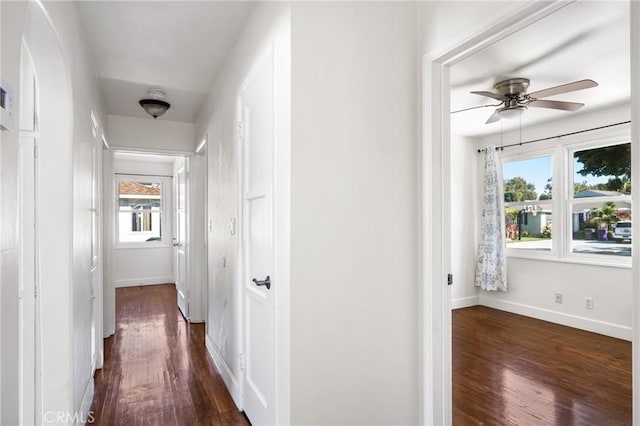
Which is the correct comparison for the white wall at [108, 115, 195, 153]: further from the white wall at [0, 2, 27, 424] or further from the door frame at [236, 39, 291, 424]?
the white wall at [0, 2, 27, 424]

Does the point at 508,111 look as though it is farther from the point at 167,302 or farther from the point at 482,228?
the point at 167,302

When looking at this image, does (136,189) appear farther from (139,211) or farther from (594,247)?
(594,247)

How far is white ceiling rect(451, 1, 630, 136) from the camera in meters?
2.32

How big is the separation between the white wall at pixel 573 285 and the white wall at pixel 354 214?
3.40 meters

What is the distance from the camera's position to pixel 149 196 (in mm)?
7082

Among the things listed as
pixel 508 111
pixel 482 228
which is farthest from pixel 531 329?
pixel 508 111

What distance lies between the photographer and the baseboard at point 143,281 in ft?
22.3

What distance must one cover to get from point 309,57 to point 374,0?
48 cm

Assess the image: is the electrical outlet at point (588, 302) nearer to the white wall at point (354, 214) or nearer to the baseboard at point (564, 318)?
the baseboard at point (564, 318)

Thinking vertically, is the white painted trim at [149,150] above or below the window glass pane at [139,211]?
above

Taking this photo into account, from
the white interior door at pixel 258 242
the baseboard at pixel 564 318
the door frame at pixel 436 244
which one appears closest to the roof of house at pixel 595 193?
the baseboard at pixel 564 318

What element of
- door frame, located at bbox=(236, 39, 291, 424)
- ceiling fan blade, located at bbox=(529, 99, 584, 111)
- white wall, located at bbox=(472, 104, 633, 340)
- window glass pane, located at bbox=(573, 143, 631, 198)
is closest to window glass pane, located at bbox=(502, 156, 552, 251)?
white wall, located at bbox=(472, 104, 633, 340)

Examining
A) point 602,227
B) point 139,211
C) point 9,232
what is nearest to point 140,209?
point 139,211

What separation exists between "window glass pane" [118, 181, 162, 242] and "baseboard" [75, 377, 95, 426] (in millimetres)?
4746
